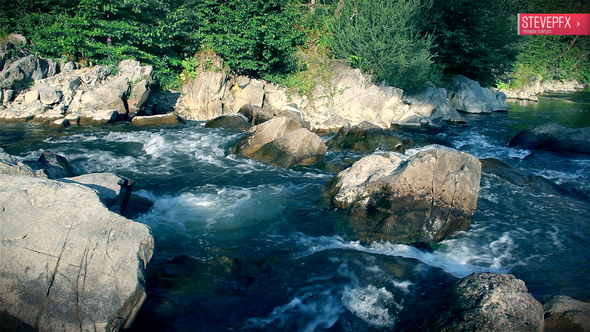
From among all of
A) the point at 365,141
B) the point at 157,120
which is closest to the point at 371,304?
the point at 365,141

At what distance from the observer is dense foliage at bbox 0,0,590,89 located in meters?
16.4

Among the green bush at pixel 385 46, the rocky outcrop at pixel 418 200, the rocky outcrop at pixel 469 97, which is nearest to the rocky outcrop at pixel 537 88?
the rocky outcrop at pixel 469 97

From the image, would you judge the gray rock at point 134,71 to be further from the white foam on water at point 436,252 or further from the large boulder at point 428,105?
the white foam on water at point 436,252

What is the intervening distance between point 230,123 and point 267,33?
4972 mm

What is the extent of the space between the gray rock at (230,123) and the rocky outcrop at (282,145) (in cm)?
303

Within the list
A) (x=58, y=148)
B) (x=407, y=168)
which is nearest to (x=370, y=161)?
(x=407, y=168)

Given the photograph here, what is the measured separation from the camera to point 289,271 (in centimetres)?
555

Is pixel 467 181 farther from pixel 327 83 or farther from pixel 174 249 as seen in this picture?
pixel 327 83

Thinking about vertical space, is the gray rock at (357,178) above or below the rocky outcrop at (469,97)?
above

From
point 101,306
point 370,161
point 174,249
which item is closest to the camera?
point 101,306

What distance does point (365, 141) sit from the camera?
12.7 m

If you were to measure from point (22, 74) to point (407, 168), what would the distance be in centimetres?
1479

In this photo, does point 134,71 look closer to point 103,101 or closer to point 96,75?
point 96,75

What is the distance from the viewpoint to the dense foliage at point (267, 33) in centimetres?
1638
